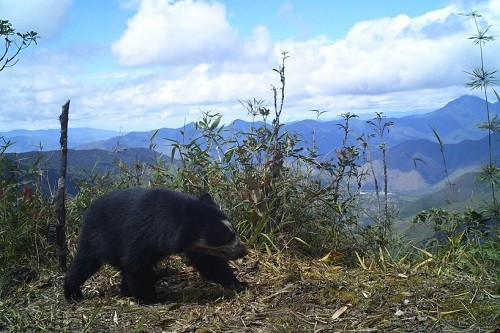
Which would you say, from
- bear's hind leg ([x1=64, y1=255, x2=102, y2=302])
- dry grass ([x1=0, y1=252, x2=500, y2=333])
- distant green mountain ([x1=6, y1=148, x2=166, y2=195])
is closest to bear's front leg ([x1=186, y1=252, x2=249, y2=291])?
dry grass ([x1=0, y1=252, x2=500, y2=333])

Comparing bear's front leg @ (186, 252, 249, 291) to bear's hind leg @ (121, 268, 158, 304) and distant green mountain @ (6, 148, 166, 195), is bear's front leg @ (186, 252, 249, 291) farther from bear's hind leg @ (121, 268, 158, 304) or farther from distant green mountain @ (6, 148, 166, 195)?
distant green mountain @ (6, 148, 166, 195)

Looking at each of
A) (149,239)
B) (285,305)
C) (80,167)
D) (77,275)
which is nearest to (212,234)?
(149,239)

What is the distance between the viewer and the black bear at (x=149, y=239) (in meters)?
4.43

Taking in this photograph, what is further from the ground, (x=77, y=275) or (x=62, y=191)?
(x=62, y=191)

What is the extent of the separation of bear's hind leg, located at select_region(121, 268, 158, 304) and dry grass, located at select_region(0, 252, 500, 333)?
0.36 ft

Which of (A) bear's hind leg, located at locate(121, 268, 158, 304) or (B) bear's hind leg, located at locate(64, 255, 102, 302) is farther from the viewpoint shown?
(B) bear's hind leg, located at locate(64, 255, 102, 302)

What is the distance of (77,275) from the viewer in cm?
467

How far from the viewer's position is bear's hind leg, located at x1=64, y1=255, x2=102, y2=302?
4.67m

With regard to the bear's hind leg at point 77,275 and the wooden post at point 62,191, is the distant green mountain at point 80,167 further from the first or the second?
the bear's hind leg at point 77,275

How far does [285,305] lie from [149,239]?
1347mm

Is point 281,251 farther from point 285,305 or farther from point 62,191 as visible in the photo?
point 62,191

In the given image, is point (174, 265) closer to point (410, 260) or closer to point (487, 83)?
point (410, 260)

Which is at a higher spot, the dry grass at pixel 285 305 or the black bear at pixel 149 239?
the black bear at pixel 149 239

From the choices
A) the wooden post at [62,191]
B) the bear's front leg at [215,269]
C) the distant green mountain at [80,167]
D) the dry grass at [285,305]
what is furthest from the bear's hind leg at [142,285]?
the distant green mountain at [80,167]
